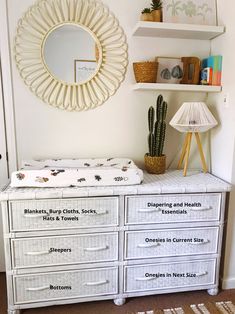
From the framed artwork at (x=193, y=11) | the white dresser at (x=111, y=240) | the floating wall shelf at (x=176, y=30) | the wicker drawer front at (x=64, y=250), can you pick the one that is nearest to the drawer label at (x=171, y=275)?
the white dresser at (x=111, y=240)

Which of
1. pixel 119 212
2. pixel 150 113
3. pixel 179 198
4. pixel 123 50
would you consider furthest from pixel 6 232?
pixel 123 50

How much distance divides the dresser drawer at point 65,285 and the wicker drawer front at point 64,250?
0.08 meters

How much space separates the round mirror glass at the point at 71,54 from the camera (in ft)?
6.30

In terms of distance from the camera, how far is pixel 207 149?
218 centimetres

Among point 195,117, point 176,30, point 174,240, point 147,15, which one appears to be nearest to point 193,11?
point 176,30

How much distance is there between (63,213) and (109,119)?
80 cm

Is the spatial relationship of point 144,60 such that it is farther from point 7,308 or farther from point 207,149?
point 7,308

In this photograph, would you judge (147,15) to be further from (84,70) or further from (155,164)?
(155,164)

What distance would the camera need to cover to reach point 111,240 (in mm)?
1735

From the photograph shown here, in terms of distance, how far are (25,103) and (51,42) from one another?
46cm

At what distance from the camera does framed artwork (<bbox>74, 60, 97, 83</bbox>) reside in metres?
1.97

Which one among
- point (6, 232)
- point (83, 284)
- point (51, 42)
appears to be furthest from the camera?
point (51, 42)

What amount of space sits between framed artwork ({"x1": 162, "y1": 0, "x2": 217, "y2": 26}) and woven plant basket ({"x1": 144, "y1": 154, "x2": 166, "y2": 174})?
3.23 ft

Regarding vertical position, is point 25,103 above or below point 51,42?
below
